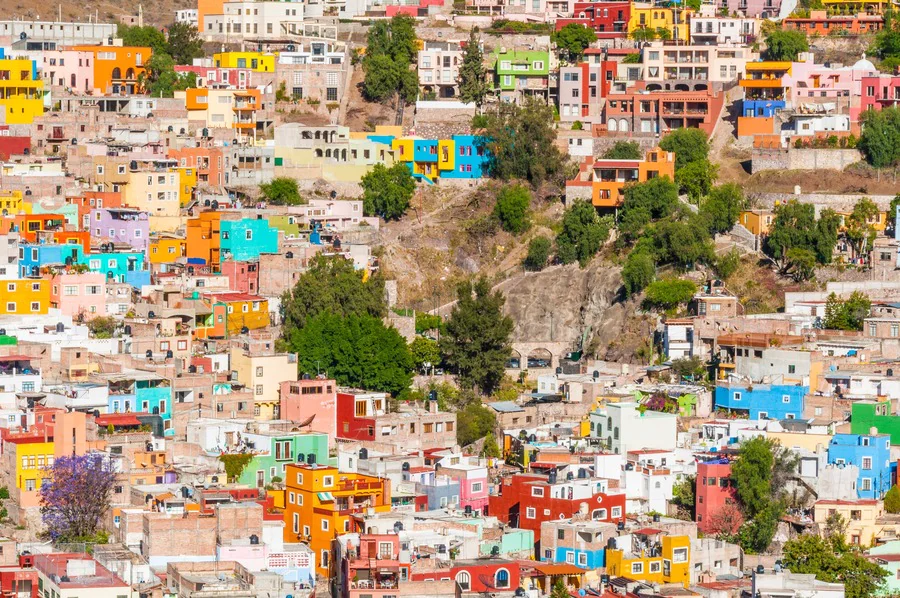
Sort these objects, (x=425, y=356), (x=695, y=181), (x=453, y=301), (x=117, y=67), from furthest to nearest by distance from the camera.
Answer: (x=117, y=67) → (x=695, y=181) → (x=453, y=301) → (x=425, y=356)

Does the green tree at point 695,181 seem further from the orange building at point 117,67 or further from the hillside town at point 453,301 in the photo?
the orange building at point 117,67

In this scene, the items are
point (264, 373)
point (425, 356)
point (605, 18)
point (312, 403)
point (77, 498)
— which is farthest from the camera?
point (605, 18)

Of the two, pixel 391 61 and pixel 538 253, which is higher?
pixel 391 61

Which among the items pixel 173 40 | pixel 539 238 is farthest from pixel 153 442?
pixel 173 40

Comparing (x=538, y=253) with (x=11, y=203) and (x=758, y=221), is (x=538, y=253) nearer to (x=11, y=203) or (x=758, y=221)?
(x=758, y=221)

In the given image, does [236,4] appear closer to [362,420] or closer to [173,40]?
[173,40]

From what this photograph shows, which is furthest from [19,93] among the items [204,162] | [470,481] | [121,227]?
[470,481]

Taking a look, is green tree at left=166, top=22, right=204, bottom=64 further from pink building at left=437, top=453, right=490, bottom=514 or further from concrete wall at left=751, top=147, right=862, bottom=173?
pink building at left=437, top=453, right=490, bottom=514
